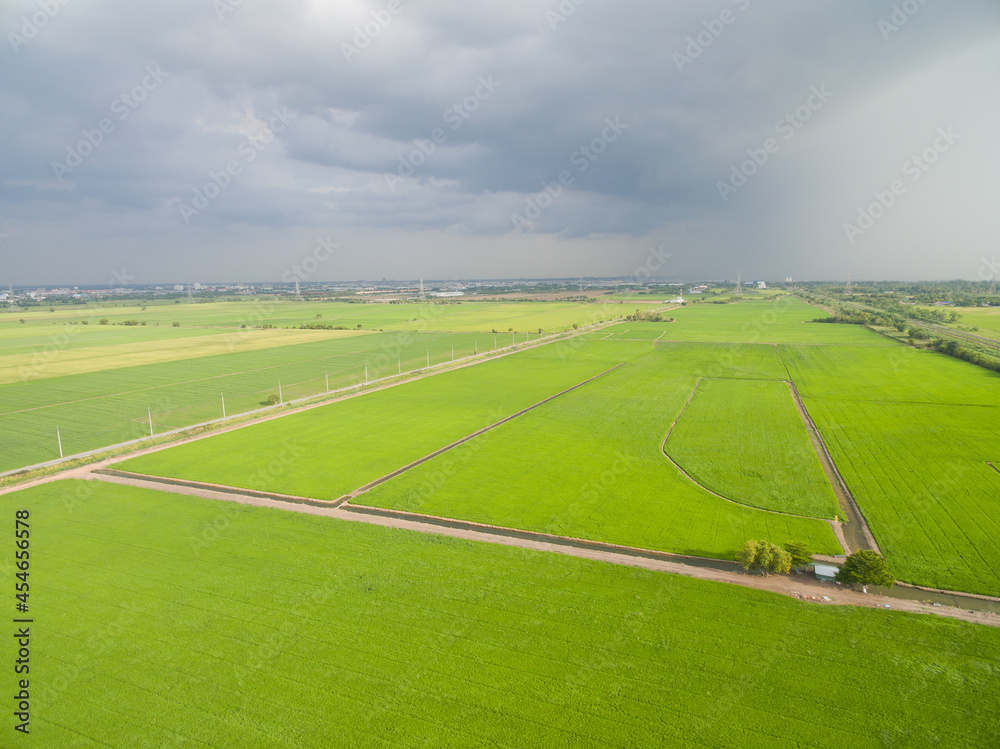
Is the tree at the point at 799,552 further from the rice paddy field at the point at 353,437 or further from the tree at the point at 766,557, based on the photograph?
the rice paddy field at the point at 353,437

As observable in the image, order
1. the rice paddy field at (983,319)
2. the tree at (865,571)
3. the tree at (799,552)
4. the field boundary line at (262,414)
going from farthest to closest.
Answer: the rice paddy field at (983,319) < the field boundary line at (262,414) < the tree at (799,552) < the tree at (865,571)

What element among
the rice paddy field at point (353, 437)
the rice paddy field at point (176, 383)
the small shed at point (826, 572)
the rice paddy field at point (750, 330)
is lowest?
the small shed at point (826, 572)

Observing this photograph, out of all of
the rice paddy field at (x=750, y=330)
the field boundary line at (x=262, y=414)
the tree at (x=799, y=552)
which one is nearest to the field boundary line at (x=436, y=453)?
the field boundary line at (x=262, y=414)

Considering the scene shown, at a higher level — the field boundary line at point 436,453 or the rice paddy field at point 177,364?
the rice paddy field at point 177,364

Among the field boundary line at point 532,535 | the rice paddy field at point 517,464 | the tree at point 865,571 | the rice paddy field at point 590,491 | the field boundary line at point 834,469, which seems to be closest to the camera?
the tree at point 865,571

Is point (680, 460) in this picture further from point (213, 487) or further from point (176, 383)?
point (176, 383)

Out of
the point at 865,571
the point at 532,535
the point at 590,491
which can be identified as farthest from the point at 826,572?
the point at 532,535
